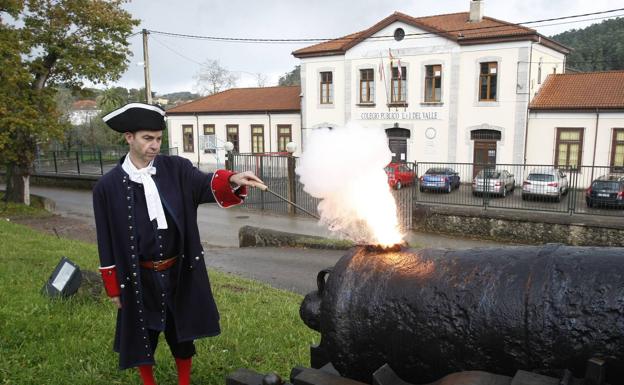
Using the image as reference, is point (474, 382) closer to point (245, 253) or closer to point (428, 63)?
point (245, 253)

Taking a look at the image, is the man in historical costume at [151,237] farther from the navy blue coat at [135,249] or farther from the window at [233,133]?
the window at [233,133]

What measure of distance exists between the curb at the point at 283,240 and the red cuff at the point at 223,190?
327 inches

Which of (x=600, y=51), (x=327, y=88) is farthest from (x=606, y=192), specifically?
(x=600, y=51)

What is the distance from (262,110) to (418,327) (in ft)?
103

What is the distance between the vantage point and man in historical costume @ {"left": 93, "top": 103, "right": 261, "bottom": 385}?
282 cm

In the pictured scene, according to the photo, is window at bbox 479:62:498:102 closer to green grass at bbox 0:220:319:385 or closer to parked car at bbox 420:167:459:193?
parked car at bbox 420:167:459:193

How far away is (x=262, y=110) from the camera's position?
32.8 m

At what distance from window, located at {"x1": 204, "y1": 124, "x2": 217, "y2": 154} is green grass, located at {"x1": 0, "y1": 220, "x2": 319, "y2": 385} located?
29.3 metres

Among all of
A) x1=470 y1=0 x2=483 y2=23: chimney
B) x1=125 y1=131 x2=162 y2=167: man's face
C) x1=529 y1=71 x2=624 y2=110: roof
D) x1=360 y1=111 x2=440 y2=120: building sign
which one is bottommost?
x1=125 y1=131 x2=162 y2=167: man's face

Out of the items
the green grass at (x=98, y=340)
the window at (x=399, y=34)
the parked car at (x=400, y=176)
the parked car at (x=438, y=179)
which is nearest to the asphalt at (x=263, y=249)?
the green grass at (x=98, y=340)

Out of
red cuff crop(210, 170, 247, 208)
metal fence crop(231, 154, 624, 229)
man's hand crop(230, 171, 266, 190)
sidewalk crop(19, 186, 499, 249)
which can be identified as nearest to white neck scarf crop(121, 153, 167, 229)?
red cuff crop(210, 170, 247, 208)

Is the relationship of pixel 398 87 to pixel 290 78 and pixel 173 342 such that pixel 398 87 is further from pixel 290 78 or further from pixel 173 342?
pixel 290 78

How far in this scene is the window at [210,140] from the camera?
35025mm

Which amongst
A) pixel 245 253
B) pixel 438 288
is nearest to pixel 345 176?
pixel 438 288
